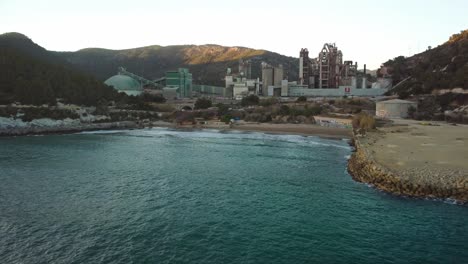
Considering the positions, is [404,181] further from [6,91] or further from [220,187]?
[6,91]

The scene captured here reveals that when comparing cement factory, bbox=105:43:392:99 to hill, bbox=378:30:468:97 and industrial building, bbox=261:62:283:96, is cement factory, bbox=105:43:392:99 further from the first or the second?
hill, bbox=378:30:468:97

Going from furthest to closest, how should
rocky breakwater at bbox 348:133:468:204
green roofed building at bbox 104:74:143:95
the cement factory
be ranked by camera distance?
green roofed building at bbox 104:74:143:95 < the cement factory < rocky breakwater at bbox 348:133:468:204

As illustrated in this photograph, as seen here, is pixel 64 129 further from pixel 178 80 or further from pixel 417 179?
pixel 178 80

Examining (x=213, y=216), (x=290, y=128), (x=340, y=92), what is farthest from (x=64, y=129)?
(x=340, y=92)

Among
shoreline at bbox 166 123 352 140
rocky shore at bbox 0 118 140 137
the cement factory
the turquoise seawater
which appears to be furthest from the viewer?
the cement factory

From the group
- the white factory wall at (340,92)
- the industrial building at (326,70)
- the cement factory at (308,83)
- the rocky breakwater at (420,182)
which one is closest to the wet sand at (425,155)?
the rocky breakwater at (420,182)

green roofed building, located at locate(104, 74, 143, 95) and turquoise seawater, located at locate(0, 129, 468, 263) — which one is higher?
green roofed building, located at locate(104, 74, 143, 95)

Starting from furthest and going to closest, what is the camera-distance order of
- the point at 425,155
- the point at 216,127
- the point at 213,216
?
the point at 216,127, the point at 425,155, the point at 213,216

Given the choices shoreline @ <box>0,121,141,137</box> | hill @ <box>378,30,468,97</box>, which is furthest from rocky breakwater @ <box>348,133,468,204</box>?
shoreline @ <box>0,121,141,137</box>
